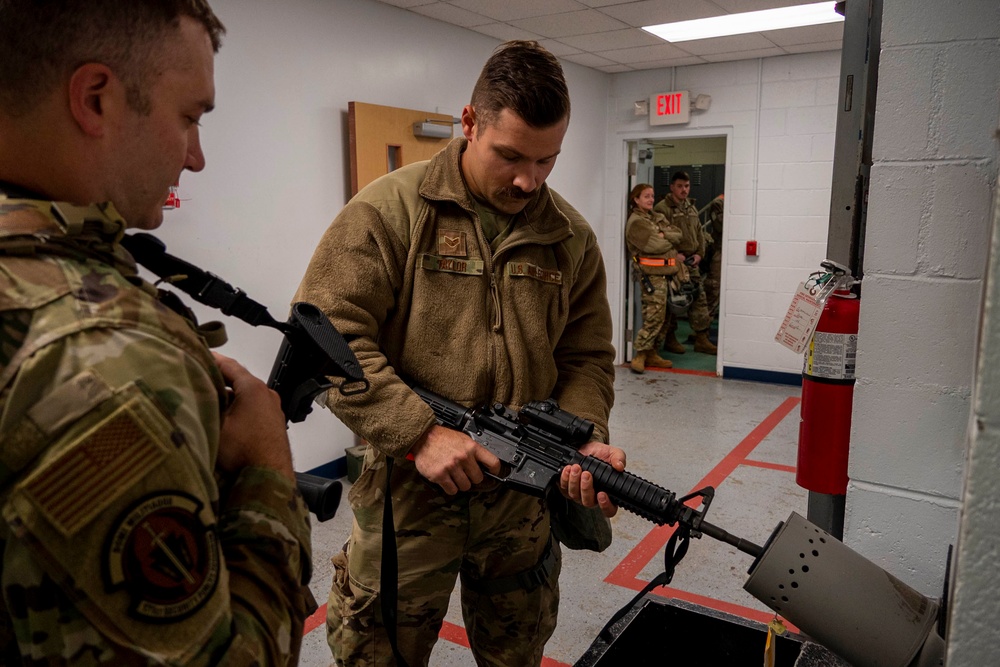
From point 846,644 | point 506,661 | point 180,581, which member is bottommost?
point 506,661

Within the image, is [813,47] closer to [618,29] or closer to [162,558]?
[618,29]

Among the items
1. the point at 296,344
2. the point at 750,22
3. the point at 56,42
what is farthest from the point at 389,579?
the point at 750,22

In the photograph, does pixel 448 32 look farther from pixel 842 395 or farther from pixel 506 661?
pixel 506 661

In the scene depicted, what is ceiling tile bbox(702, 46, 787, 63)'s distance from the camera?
219 inches

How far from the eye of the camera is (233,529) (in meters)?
0.72

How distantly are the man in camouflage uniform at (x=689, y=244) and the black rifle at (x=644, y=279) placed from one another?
1.44 ft

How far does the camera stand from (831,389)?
180 cm

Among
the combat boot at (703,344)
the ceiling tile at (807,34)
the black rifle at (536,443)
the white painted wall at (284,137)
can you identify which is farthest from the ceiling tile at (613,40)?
the black rifle at (536,443)

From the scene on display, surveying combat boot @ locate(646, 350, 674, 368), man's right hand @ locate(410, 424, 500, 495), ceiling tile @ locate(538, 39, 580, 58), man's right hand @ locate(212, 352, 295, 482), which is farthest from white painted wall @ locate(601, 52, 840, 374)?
man's right hand @ locate(212, 352, 295, 482)

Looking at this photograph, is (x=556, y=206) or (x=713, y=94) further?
(x=713, y=94)

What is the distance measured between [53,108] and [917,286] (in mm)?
1642

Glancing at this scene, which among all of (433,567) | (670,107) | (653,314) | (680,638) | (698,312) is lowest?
(680,638)

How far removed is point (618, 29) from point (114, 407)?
487 cm

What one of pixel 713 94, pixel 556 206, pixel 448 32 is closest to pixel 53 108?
pixel 556 206
